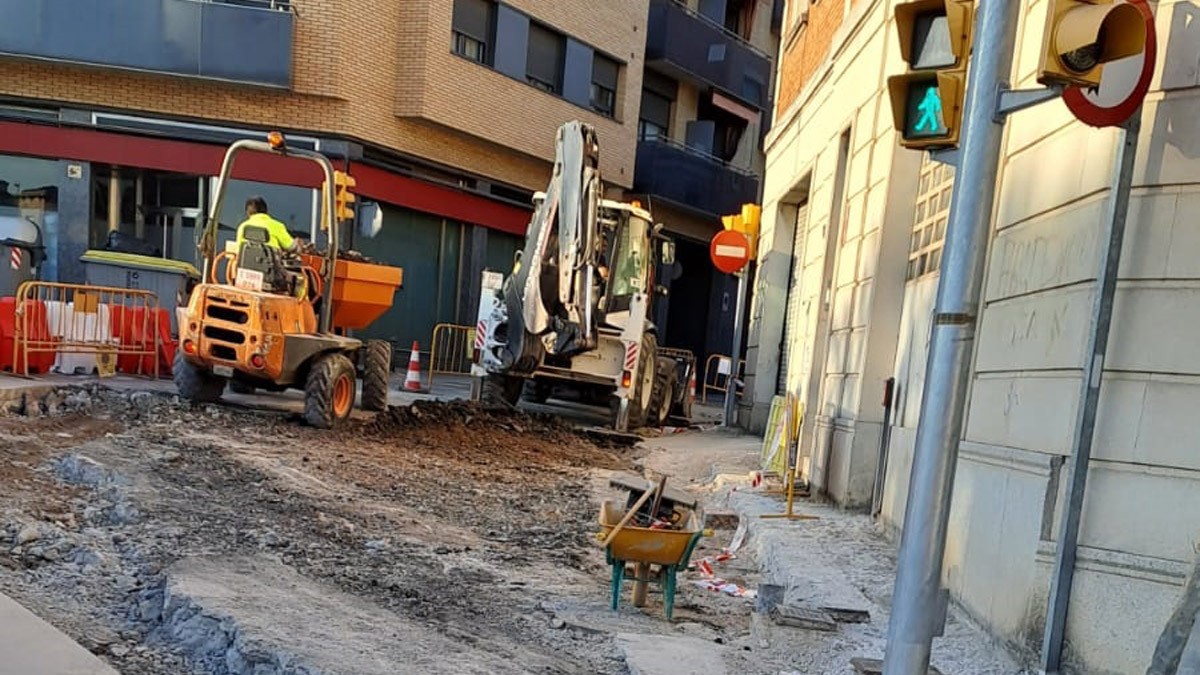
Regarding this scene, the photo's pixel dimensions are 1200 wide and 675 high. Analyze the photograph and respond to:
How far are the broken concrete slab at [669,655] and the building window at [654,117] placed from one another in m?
20.5

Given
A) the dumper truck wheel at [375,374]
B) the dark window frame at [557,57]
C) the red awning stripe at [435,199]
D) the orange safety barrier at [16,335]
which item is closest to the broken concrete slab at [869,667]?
the dumper truck wheel at [375,374]

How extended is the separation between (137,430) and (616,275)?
20.4ft

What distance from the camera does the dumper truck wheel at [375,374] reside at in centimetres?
1033

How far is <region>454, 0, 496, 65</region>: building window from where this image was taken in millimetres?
17938

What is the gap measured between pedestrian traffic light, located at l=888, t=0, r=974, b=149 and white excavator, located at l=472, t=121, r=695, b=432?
6.29 meters

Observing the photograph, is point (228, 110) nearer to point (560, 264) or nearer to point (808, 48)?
point (560, 264)

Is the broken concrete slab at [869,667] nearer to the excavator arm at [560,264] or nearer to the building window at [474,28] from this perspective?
the excavator arm at [560,264]

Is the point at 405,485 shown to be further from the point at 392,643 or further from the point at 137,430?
the point at 392,643

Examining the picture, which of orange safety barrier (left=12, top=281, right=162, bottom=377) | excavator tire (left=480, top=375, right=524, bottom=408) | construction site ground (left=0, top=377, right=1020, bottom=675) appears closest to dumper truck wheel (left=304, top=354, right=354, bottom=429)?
construction site ground (left=0, top=377, right=1020, bottom=675)

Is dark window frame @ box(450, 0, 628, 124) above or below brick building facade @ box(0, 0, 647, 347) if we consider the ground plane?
above

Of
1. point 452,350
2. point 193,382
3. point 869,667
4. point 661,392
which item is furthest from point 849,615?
point 452,350

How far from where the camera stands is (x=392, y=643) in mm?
3758

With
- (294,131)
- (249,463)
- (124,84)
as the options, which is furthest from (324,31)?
(249,463)

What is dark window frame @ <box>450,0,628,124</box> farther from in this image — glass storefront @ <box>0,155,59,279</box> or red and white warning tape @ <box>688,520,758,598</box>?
red and white warning tape @ <box>688,520,758,598</box>
